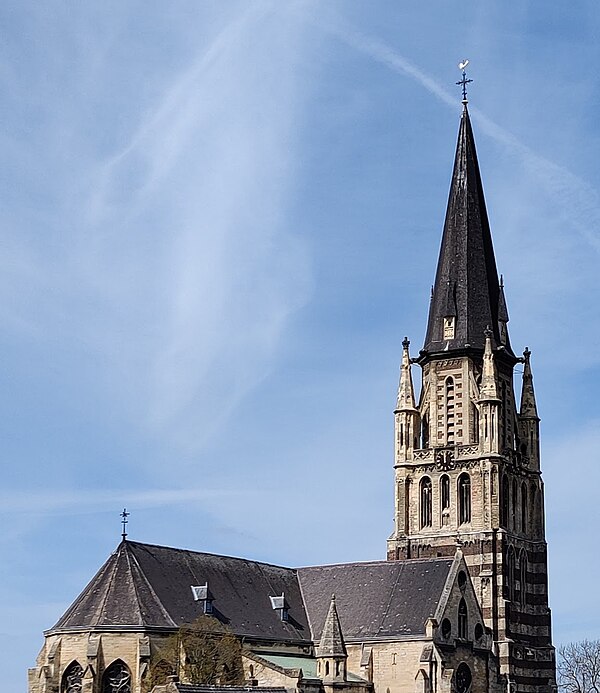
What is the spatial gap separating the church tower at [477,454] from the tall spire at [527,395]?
2.9 inches

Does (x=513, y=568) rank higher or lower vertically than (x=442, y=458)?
lower

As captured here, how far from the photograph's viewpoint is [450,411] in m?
109

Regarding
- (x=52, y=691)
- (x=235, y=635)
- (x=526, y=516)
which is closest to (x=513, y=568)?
(x=526, y=516)

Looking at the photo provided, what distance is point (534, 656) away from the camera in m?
104

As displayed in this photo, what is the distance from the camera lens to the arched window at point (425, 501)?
10762cm

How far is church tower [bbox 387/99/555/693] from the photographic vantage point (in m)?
104

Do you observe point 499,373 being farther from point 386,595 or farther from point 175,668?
point 175,668

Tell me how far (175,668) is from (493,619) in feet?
77.7

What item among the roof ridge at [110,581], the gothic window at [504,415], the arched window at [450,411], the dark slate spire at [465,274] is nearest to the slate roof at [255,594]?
the roof ridge at [110,581]

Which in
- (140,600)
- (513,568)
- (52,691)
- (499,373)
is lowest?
(52,691)

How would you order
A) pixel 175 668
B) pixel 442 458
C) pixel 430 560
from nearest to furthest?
pixel 175 668 < pixel 430 560 < pixel 442 458

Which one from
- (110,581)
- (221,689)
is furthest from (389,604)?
(221,689)

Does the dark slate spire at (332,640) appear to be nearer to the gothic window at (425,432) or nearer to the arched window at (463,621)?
the arched window at (463,621)

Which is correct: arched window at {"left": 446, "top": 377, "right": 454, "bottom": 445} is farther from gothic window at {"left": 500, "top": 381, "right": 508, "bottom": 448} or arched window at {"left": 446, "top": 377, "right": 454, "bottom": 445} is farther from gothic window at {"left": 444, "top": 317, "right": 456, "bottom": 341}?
gothic window at {"left": 500, "top": 381, "right": 508, "bottom": 448}
